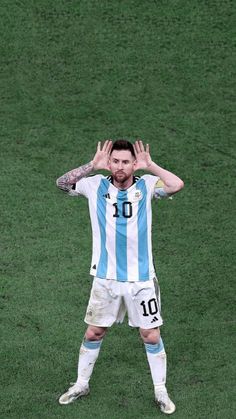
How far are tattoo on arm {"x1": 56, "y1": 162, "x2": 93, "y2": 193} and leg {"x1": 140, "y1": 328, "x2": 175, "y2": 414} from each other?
129 cm

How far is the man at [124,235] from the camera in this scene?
27.9 ft

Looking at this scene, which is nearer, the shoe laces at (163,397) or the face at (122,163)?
the face at (122,163)

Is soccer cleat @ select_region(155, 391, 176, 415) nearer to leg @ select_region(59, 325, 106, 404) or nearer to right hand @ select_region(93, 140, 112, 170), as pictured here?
leg @ select_region(59, 325, 106, 404)

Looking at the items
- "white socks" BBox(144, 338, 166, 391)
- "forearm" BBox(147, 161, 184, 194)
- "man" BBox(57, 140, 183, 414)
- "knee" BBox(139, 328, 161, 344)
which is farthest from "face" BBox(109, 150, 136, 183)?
"white socks" BBox(144, 338, 166, 391)

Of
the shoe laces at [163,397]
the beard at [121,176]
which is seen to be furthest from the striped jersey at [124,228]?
the shoe laces at [163,397]

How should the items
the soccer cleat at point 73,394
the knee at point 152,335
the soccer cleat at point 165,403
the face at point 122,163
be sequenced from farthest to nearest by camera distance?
the soccer cleat at point 73,394 < the soccer cleat at point 165,403 < the knee at point 152,335 < the face at point 122,163

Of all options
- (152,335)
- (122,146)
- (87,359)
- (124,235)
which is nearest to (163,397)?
(152,335)

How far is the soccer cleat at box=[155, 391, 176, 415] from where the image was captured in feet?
28.7

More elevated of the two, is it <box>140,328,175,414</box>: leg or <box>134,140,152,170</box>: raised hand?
<box>134,140,152,170</box>: raised hand

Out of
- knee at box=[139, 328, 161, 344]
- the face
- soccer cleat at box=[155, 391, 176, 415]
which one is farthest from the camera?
soccer cleat at box=[155, 391, 176, 415]

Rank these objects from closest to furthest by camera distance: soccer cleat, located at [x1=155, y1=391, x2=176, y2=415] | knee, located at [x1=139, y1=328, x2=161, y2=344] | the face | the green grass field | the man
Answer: the face, the man, knee, located at [x1=139, y1=328, x2=161, y2=344], soccer cleat, located at [x1=155, y1=391, x2=176, y2=415], the green grass field

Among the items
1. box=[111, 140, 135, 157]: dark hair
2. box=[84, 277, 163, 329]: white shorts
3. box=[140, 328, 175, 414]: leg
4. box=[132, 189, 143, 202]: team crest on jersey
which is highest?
box=[111, 140, 135, 157]: dark hair

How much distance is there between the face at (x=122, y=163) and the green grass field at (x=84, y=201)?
1.85m

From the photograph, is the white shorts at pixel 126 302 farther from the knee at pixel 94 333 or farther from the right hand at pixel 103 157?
the right hand at pixel 103 157
